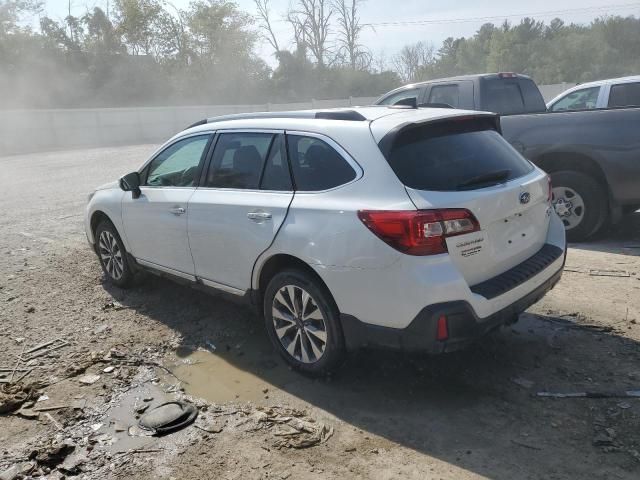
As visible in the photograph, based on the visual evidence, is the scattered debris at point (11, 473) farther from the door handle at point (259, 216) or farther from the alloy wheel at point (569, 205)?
the alloy wheel at point (569, 205)

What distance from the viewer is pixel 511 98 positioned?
25.9 feet

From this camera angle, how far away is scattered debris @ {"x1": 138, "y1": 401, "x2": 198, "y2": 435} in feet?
10.8

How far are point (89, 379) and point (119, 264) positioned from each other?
1828 millimetres

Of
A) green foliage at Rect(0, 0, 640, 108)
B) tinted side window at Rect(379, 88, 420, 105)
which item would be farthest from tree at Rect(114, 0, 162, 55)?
tinted side window at Rect(379, 88, 420, 105)

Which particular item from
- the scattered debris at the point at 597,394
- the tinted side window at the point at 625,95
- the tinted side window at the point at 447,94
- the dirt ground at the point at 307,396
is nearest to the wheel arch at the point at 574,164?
the dirt ground at the point at 307,396

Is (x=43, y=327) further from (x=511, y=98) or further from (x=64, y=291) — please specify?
(x=511, y=98)

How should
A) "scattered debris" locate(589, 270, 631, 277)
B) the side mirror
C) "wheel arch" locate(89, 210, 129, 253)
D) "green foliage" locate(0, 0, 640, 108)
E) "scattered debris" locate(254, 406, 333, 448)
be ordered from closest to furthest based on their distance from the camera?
"scattered debris" locate(254, 406, 333, 448)
the side mirror
"scattered debris" locate(589, 270, 631, 277)
"wheel arch" locate(89, 210, 129, 253)
"green foliage" locate(0, 0, 640, 108)

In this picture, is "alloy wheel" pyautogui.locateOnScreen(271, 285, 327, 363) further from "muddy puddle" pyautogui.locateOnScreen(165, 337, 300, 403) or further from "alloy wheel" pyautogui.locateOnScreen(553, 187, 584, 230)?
"alloy wheel" pyautogui.locateOnScreen(553, 187, 584, 230)

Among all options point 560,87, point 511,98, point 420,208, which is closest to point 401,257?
point 420,208

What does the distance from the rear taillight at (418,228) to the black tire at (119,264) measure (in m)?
3.26

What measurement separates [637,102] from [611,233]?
2.39 m

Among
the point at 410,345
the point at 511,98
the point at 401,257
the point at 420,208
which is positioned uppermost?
the point at 511,98

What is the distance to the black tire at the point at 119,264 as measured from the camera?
5.41m

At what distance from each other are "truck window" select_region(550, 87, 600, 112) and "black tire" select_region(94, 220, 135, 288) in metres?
6.17
